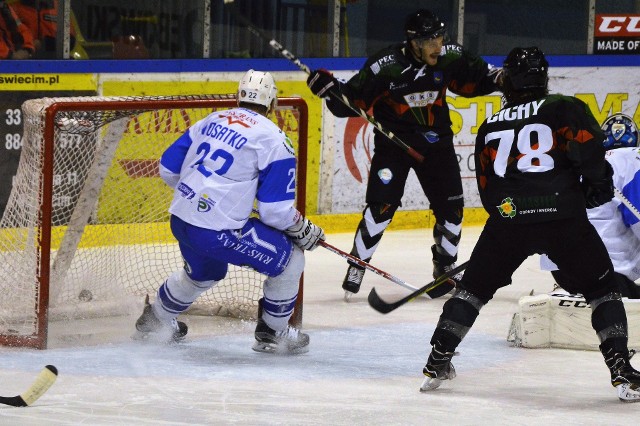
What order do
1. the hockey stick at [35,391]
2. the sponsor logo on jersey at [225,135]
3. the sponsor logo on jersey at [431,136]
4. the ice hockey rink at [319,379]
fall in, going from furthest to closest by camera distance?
the sponsor logo on jersey at [431,136], the sponsor logo on jersey at [225,135], the ice hockey rink at [319,379], the hockey stick at [35,391]

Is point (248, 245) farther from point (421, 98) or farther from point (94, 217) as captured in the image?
point (421, 98)

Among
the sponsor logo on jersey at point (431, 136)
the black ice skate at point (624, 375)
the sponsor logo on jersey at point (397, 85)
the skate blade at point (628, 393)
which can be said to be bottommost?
the skate blade at point (628, 393)

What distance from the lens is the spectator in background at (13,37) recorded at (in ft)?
22.8

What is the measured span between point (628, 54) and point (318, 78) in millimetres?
3459

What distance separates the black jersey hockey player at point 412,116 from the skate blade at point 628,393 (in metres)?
1.80

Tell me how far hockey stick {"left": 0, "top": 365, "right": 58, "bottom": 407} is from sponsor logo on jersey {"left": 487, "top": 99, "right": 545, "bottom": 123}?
1540mm

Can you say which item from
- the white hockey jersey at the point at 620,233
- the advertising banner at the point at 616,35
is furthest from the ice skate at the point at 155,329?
the advertising banner at the point at 616,35

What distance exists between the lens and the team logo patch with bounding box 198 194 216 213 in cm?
456

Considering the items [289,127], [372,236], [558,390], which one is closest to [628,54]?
[289,127]

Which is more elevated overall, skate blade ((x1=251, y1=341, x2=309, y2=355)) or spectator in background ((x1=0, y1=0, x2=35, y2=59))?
spectator in background ((x1=0, y1=0, x2=35, y2=59))

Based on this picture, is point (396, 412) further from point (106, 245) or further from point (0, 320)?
point (106, 245)

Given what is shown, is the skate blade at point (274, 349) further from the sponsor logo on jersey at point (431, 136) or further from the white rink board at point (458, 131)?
the white rink board at point (458, 131)

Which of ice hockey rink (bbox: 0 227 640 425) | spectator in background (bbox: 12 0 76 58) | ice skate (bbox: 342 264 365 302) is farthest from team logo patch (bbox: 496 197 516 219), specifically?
spectator in background (bbox: 12 0 76 58)

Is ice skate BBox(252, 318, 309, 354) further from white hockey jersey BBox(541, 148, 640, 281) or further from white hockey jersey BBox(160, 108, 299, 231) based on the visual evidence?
white hockey jersey BBox(541, 148, 640, 281)
